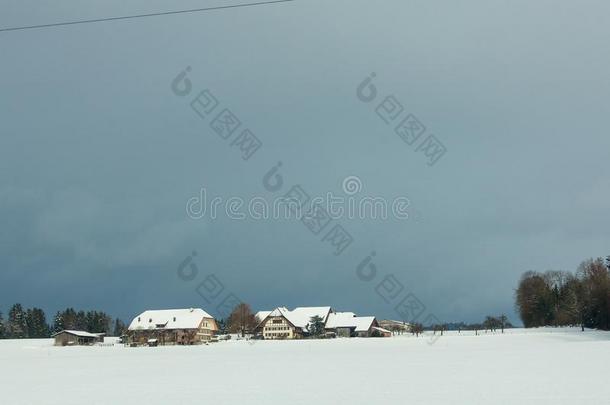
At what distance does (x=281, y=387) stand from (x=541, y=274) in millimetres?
139989

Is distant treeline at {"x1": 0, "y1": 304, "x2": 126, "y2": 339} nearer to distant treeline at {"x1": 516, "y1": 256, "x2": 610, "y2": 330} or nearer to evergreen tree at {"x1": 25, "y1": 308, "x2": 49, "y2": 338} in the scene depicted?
evergreen tree at {"x1": 25, "y1": 308, "x2": 49, "y2": 338}

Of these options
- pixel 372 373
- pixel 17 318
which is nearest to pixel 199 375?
pixel 372 373

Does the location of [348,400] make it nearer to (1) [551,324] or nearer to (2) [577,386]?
(2) [577,386]

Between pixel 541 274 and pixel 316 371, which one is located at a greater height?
pixel 541 274

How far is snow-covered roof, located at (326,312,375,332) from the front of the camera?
490ft

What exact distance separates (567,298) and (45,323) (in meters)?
147

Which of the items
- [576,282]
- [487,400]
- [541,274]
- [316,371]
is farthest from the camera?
[541,274]

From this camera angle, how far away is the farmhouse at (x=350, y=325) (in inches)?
5797

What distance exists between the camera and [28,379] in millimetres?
Result: 38812

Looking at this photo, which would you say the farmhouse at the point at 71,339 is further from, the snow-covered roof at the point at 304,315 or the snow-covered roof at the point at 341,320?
the snow-covered roof at the point at 341,320

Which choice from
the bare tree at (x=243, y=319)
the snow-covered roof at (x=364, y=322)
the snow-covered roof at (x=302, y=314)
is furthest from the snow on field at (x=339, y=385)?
the bare tree at (x=243, y=319)

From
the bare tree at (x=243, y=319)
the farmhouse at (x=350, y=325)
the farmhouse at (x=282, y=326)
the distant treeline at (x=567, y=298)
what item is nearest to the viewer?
the distant treeline at (x=567, y=298)

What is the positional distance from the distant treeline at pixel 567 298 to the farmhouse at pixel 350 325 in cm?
3494

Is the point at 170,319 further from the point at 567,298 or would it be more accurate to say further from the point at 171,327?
the point at 567,298
